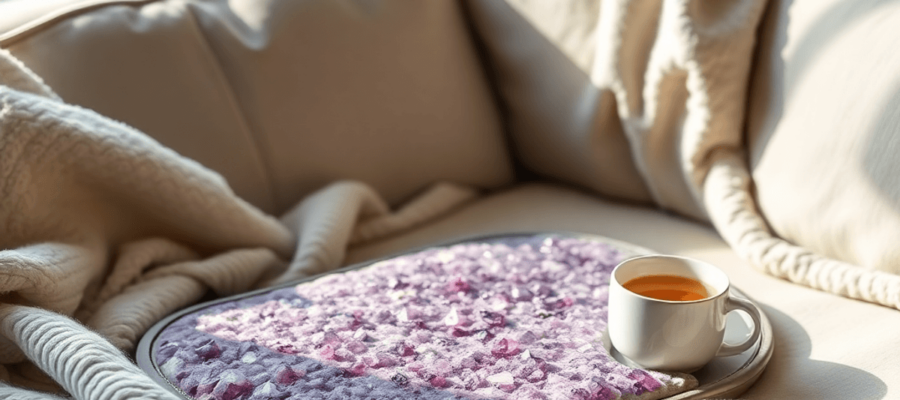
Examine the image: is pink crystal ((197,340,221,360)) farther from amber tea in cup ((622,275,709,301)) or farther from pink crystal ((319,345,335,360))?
amber tea in cup ((622,275,709,301))

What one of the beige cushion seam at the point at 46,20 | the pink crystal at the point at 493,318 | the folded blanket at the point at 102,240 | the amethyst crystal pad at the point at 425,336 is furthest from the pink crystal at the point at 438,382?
the beige cushion seam at the point at 46,20

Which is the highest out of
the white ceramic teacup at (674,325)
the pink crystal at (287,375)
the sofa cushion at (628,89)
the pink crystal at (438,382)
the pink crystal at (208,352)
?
the sofa cushion at (628,89)

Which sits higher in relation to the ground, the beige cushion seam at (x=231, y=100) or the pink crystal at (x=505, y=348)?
the beige cushion seam at (x=231, y=100)

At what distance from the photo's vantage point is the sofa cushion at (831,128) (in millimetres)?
727

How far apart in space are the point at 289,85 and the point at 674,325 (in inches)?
22.8

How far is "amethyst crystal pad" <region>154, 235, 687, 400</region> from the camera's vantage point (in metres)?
0.61

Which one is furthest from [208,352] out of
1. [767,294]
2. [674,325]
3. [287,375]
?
[767,294]

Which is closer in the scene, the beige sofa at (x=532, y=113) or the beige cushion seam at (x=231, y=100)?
the beige sofa at (x=532, y=113)

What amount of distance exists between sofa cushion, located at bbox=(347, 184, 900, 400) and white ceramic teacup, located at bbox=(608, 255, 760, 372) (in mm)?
67

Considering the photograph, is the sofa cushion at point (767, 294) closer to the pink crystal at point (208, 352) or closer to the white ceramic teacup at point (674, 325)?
the white ceramic teacup at point (674, 325)

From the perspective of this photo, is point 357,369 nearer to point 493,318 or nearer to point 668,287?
point 493,318

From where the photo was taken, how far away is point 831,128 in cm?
77

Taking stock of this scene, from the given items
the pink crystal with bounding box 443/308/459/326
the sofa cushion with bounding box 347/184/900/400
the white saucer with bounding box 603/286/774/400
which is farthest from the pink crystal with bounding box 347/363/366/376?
the sofa cushion with bounding box 347/184/900/400

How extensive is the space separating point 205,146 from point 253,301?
0.25m
